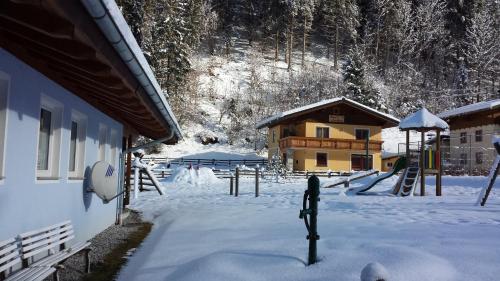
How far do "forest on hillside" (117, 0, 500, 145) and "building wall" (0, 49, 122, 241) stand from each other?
37104 millimetres

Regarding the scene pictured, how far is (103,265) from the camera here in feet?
20.5

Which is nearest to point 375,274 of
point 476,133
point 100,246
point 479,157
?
point 100,246

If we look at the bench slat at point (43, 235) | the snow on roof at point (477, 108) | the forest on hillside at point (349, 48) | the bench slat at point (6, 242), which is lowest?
the bench slat at point (43, 235)

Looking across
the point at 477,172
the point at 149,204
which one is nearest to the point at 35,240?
the point at 149,204

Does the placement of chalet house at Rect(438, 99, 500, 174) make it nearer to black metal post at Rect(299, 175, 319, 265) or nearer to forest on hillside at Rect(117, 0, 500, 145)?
forest on hillside at Rect(117, 0, 500, 145)

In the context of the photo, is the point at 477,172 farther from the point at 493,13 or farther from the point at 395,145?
the point at 493,13

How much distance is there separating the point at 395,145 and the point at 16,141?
4612 cm

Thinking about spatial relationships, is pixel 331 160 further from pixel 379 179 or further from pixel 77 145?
pixel 77 145

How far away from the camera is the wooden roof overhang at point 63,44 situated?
9.62ft

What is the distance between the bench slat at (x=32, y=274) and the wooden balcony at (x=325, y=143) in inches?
1297

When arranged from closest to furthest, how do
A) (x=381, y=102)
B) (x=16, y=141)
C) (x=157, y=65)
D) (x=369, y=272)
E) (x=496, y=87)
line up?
(x=369, y=272), (x=16, y=141), (x=157, y=65), (x=381, y=102), (x=496, y=87)

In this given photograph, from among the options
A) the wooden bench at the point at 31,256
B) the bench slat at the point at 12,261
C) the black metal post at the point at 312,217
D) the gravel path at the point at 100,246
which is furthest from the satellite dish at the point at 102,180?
the black metal post at the point at 312,217

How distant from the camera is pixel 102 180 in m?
8.02

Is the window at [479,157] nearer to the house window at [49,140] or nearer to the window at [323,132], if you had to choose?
the window at [323,132]
